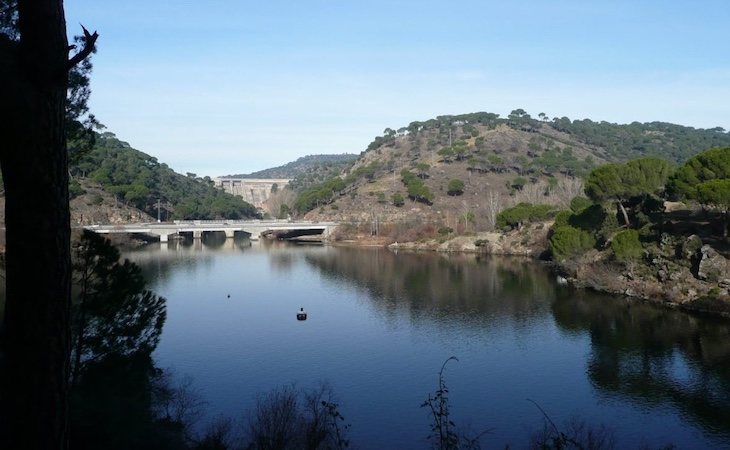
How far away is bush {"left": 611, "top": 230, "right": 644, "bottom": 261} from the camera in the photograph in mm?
35938

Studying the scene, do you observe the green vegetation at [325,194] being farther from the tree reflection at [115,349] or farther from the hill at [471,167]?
the tree reflection at [115,349]

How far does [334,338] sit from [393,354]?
3661 millimetres

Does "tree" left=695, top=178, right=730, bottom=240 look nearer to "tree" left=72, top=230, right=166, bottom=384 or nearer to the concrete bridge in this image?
"tree" left=72, top=230, right=166, bottom=384

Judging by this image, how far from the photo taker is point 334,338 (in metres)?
27.3

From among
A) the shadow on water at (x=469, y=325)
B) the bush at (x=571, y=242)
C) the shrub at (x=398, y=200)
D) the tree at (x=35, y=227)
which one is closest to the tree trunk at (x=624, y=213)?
the bush at (x=571, y=242)

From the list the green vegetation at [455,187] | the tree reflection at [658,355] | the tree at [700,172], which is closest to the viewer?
the tree reflection at [658,355]

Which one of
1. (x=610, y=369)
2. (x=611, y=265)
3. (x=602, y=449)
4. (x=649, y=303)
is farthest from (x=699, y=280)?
(x=602, y=449)

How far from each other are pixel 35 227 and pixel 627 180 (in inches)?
1698

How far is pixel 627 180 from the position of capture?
42188 millimetres

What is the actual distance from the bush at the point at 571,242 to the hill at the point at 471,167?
24842 millimetres

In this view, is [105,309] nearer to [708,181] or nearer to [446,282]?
[446,282]

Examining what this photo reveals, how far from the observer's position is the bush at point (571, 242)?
42.9 metres

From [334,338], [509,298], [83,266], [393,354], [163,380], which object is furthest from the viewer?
[509,298]

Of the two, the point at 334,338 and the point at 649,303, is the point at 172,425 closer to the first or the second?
the point at 334,338
